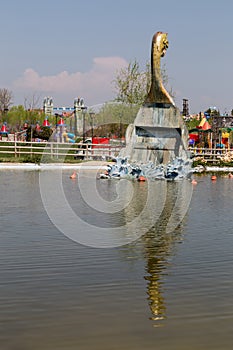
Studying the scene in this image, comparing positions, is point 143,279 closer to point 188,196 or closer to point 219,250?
point 219,250

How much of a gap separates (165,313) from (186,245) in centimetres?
344

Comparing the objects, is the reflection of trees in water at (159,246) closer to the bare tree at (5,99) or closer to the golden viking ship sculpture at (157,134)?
the golden viking ship sculpture at (157,134)

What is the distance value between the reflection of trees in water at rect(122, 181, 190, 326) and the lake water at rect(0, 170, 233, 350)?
0.01 metres

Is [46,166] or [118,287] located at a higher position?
[118,287]

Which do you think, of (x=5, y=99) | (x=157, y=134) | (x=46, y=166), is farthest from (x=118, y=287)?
(x=5, y=99)

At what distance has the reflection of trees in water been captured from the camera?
557cm

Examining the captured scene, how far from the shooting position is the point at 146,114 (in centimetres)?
2489

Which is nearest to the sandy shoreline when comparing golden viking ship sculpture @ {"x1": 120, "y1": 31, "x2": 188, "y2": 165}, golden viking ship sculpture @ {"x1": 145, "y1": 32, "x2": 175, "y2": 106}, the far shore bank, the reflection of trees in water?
the far shore bank

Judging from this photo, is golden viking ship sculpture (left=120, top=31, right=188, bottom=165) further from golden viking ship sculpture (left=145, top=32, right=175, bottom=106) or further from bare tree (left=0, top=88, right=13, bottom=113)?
bare tree (left=0, top=88, right=13, bottom=113)

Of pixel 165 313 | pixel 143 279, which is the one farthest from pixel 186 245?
pixel 165 313

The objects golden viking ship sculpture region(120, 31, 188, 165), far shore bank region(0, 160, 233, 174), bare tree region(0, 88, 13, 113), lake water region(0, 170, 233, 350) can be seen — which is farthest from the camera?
bare tree region(0, 88, 13, 113)

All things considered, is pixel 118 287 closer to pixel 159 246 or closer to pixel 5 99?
pixel 159 246

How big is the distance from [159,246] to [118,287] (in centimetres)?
251

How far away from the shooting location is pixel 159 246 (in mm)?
8500
